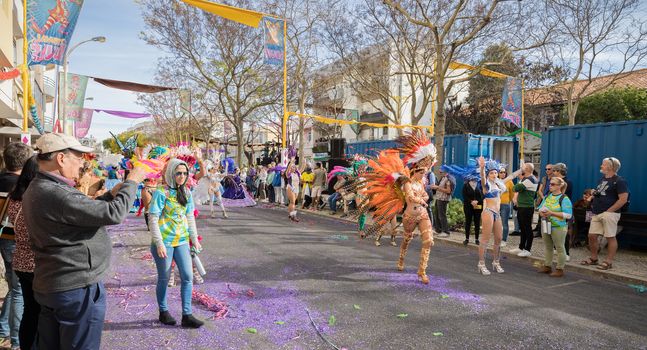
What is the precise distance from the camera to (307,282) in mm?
6121

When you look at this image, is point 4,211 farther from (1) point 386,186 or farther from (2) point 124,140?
(2) point 124,140

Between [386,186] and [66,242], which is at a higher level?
[386,186]

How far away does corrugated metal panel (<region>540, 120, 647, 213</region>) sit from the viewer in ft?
29.2

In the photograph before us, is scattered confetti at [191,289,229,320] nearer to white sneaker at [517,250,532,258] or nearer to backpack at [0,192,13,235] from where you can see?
backpack at [0,192,13,235]

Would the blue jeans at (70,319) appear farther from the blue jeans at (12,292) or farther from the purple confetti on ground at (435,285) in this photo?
the purple confetti on ground at (435,285)

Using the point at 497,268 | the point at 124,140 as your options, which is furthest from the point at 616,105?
the point at 124,140

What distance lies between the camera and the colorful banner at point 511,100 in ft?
50.7

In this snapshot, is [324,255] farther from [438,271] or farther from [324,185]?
[324,185]

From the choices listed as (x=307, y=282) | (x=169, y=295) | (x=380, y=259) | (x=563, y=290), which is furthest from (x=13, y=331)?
(x=563, y=290)

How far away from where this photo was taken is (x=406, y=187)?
646 cm

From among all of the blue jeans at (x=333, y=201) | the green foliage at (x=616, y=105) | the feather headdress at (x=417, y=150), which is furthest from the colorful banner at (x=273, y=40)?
the green foliage at (x=616, y=105)

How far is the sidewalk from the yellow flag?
9.89 m

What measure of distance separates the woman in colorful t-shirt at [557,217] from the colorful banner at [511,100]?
9.26m

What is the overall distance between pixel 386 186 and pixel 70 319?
16.5 ft
